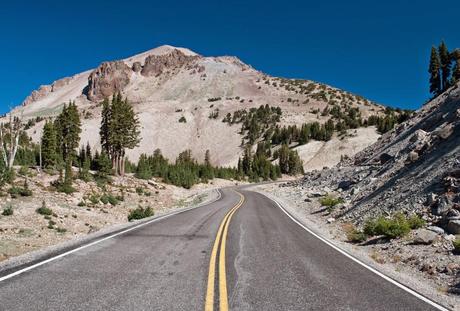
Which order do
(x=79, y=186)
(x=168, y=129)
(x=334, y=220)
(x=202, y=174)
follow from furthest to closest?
1. (x=168, y=129)
2. (x=202, y=174)
3. (x=79, y=186)
4. (x=334, y=220)

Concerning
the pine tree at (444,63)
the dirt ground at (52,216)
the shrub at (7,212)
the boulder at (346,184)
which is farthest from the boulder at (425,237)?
the pine tree at (444,63)

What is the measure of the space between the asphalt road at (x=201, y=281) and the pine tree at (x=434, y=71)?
7765 cm

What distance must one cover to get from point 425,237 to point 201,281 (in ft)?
30.4

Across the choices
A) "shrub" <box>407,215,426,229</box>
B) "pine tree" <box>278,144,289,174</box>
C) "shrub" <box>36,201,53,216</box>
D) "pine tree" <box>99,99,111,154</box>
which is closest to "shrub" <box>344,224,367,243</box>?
"shrub" <box>407,215,426,229</box>

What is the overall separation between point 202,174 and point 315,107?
98589 mm

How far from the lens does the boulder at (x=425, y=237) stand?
1209 cm

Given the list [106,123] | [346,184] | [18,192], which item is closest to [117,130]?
[106,123]

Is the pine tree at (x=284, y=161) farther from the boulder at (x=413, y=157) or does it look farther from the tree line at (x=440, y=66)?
the boulder at (x=413, y=157)

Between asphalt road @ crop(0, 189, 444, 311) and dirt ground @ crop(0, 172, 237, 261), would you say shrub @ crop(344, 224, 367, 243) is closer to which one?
asphalt road @ crop(0, 189, 444, 311)

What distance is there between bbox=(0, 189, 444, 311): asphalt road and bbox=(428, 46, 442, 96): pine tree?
77.6 m

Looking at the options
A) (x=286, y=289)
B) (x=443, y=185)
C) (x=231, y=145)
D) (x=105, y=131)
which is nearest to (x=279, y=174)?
(x=231, y=145)

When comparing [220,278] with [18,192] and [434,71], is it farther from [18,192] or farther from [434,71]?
A: [434,71]

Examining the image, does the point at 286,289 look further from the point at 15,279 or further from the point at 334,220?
the point at 334,220

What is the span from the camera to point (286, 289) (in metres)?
7.21
